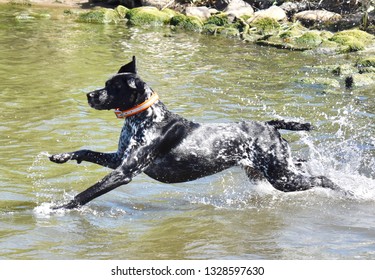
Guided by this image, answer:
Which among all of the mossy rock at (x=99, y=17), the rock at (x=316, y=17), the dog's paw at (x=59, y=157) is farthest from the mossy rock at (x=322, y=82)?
the mossy rock at (x=99, y=17)

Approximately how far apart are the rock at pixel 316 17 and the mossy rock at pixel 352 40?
3.10 m

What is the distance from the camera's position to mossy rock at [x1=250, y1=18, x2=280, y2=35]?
2206 centimetres

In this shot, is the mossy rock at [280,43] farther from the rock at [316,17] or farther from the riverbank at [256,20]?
the rock at [316,17]

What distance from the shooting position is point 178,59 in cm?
1700

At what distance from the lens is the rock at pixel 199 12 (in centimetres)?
2453

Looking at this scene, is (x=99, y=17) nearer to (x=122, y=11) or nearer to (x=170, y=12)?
(x=122, y=11)

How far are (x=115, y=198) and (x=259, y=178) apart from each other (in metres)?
1.68

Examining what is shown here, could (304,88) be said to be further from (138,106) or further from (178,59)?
(138,106)

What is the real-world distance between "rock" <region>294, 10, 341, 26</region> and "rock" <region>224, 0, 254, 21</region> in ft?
5.79

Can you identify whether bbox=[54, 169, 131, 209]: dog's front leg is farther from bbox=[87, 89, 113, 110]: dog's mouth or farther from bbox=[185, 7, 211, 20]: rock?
bbox=[185, 7, 211, 20]: rock

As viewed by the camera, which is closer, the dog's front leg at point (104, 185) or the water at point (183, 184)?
the water at point (183, 184)

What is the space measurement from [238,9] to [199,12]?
1.44 m

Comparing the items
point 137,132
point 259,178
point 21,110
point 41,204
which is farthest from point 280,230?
point 21,110

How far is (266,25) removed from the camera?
22.5 meters
